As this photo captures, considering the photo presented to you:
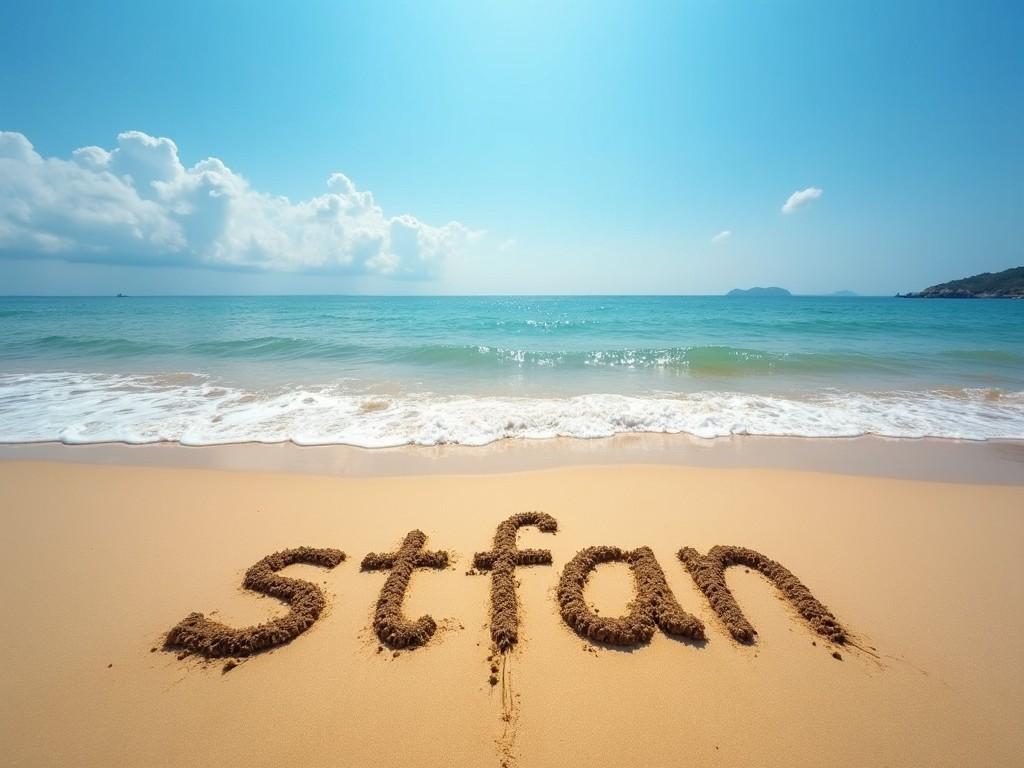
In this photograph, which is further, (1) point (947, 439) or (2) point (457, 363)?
(2) point (457, 363)

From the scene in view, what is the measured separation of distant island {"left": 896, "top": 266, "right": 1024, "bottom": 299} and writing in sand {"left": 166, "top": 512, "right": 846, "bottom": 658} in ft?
465

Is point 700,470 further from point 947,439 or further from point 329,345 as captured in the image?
point 329,345

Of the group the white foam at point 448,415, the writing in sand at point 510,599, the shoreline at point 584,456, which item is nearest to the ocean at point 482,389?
the white foam at point 448,415

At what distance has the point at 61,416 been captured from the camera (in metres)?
8.90

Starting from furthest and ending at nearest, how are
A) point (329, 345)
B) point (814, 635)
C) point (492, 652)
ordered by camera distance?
1. point (329, 345)
2. point (814, 635)
3. point (492, 652)

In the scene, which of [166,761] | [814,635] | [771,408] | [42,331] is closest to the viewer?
[166,761]

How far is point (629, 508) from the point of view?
17.3 feet

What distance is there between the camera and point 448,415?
9.12 m

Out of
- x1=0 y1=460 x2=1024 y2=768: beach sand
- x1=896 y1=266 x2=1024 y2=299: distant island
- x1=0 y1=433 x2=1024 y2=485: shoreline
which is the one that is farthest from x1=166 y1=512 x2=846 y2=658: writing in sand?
x1=896 y1=266 x2=1024 y2=299: distant island

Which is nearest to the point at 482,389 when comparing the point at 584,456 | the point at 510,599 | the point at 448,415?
the point at 448,415

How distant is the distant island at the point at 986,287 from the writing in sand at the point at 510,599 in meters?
142

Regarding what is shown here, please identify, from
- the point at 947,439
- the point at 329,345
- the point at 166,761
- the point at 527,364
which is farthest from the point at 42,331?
the point at 947,439

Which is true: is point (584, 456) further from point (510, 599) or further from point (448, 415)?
point (510, 599)

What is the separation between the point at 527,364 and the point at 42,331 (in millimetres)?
33897
